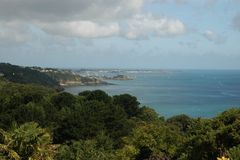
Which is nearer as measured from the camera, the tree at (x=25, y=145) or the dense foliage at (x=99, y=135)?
the tree at (x=25, y=145)

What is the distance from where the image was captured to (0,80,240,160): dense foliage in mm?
28750

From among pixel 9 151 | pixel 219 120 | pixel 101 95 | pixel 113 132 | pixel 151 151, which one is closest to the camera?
pixel 9 151

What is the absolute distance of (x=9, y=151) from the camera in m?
28.3

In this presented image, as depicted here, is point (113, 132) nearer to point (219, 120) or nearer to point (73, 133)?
point (73, 133)

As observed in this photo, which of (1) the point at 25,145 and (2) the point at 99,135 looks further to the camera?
(2) the point at 99,135

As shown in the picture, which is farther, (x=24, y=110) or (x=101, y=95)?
(x=101, y=95)

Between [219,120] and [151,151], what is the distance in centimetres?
947

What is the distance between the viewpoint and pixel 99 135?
46.8m

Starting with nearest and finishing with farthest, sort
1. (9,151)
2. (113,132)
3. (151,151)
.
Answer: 1. (9,151)
2. (151,151)
3. (113,132)

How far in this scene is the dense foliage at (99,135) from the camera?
94.3 feet

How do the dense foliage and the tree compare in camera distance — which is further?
the dense foliage

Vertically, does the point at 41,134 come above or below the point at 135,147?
above

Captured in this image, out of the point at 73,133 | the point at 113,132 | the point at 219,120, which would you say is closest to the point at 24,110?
the point at 73,133

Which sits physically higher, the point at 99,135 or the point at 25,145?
the point at 25,145
